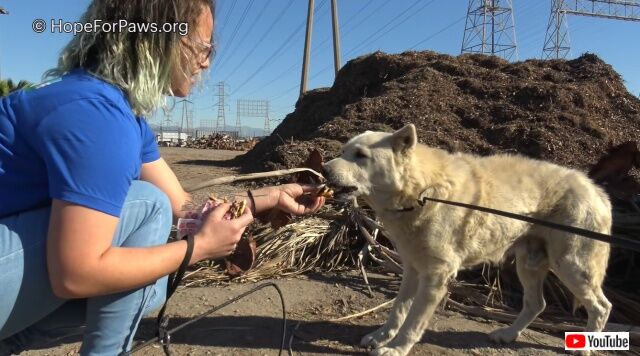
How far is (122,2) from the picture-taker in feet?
5.50

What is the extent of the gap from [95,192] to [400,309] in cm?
251

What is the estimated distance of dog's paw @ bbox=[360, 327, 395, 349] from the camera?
130 inches

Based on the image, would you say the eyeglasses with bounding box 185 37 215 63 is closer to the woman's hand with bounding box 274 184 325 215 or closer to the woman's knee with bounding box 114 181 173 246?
the woman's knee with bounding box 114 181 173 246

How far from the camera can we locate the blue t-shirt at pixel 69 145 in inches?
55.3

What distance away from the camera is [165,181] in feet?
7.95

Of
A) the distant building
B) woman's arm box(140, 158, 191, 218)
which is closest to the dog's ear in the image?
woman's arm box(140, 158, 191, 218)

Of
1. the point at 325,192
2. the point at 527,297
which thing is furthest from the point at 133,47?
the point at 527,297

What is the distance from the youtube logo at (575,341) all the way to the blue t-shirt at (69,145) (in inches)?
125

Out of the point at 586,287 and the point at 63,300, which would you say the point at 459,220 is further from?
the point at 63,300

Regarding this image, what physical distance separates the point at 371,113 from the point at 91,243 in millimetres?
8091

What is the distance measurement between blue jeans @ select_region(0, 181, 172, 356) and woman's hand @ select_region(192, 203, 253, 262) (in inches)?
9.2

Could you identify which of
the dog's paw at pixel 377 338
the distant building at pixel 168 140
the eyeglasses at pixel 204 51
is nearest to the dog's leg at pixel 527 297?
the dog's paw at pixel 377 338

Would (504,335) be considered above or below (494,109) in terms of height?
below

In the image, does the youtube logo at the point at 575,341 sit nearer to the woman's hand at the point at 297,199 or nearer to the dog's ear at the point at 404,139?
the dog's ear at the point at 404,139
